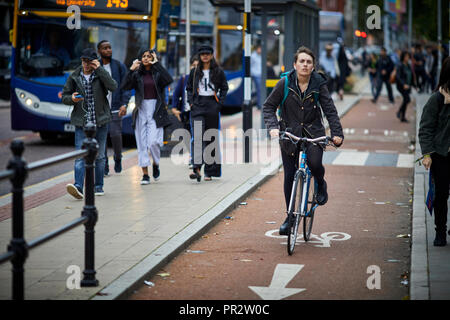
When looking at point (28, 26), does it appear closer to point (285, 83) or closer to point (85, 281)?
point (285, 83)

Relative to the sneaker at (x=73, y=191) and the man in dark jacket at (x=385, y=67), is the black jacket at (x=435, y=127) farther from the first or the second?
the man in dark jacket at (x=385, y=67)

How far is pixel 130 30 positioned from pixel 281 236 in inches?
332

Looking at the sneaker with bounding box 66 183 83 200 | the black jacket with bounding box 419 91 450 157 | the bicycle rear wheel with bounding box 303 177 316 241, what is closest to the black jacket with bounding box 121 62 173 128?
the sneaker with bounding box 66 183 83 200

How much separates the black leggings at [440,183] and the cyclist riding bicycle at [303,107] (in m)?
0.86

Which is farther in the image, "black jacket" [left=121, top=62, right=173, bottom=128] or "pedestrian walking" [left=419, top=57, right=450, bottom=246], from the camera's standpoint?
"black jacket" [left=121, top=62, right=173, bottom=128]

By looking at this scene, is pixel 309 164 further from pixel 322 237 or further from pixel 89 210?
pixel 89 210

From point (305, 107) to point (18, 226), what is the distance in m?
→ 3.55

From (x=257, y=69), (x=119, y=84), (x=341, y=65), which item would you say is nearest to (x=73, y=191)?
(x=119, y=84)

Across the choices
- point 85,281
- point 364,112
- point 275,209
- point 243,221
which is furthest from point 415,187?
point 364,112

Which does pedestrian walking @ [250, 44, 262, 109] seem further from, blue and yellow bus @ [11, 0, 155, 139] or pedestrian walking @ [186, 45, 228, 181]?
pedestrian walking @ [186, 45, 228, 181]

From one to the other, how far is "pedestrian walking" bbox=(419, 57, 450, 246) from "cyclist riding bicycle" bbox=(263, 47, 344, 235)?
0.75 metres

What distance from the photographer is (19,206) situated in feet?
14.5

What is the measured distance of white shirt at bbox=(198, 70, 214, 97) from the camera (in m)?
10.8

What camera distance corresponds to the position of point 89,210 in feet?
18.0
